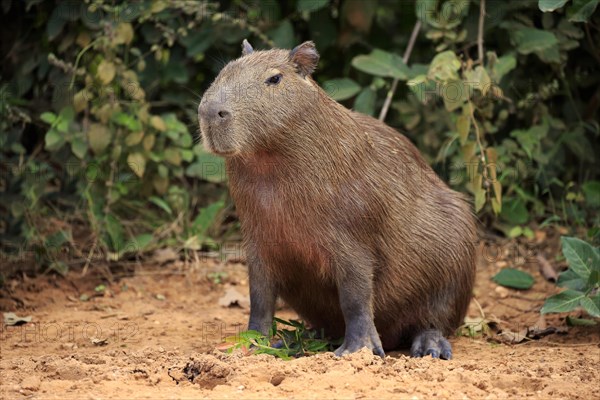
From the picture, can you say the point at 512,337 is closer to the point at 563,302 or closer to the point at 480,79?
the point at 563,302

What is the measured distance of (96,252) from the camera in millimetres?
6922

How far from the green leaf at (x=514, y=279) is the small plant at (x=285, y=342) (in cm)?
173

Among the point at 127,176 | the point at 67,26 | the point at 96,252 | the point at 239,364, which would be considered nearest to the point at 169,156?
the point at 127,176

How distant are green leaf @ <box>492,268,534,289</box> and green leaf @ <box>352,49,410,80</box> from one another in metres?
1.57

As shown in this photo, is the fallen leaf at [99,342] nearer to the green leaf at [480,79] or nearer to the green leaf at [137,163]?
the green leaf at [137,163]

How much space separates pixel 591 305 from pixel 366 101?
8.45 feet

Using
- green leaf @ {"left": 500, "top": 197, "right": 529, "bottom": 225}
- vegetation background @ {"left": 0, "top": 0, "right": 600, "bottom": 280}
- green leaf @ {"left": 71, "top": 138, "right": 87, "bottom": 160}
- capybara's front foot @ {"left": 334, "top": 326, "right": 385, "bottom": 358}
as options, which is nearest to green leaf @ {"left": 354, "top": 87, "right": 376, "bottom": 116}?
vegetation background @ {"left": 0, "top": 0, "right": 600, "bottom": 280}

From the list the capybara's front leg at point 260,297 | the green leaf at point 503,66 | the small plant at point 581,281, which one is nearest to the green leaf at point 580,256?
the small plant at point 581,281

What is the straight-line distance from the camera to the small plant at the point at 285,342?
4840 mm

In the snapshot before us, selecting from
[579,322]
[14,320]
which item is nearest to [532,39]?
[579,322]

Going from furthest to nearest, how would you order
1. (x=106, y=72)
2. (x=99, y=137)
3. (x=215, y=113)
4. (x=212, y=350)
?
(x=99, y=137) < (x=106, y=72) < (x=212, y=350) < (x=215, y=113)

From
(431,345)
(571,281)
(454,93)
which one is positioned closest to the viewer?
(431,345)

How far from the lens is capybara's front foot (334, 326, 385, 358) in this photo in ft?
15.7

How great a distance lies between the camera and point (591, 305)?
17.0 ft
